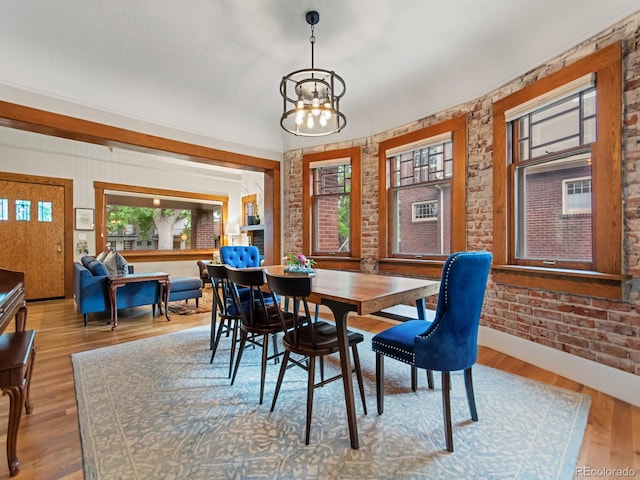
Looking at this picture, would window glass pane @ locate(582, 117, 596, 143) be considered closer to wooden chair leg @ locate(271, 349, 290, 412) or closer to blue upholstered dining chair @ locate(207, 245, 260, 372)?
wooden chair leg @ locate(271, 349, 290, 412)

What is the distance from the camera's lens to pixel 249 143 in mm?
4641

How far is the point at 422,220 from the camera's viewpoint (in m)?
3.89

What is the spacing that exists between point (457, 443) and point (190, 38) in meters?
3.65

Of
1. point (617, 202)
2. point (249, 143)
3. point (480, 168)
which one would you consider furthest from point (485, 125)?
point (249, 143)

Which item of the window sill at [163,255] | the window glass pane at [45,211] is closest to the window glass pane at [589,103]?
the window sill at [163,255]

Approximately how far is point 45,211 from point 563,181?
7.66m

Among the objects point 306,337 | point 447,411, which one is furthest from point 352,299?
point 447,411

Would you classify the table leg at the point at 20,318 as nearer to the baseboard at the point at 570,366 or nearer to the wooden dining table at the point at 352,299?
the wooden dining table at the point at 352,299

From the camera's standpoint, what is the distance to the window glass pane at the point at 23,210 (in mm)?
5312

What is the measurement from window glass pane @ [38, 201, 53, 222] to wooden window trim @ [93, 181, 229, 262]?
0.70 meters

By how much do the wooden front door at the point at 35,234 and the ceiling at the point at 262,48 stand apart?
333cm

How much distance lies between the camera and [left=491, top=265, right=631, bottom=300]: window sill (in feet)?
6.99

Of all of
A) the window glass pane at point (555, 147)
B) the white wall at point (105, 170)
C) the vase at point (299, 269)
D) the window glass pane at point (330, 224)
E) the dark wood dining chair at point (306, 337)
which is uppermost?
the white wall at point (105, 170)

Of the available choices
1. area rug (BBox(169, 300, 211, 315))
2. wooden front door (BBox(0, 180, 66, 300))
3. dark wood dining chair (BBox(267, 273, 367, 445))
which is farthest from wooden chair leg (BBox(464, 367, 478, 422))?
wooden front door (BBox(0, 180, 66, 300))
